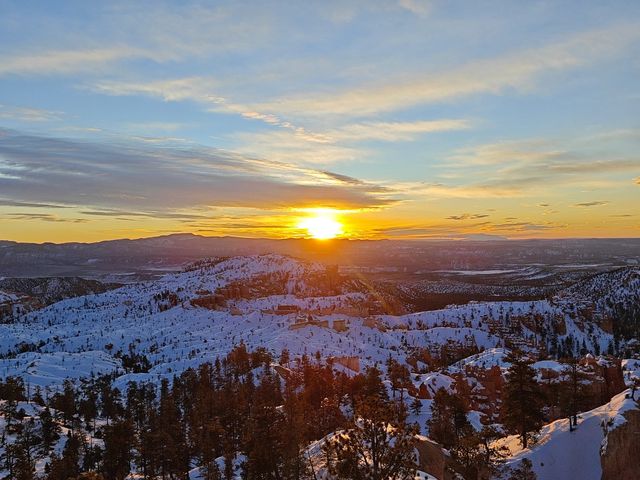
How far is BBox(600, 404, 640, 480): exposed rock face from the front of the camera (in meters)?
36.3

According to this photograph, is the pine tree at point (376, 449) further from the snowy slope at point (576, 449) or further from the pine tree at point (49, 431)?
the pine tree at point (49, 431)

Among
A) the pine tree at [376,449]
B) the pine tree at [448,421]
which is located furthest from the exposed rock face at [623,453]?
the pine tree at [376,449]

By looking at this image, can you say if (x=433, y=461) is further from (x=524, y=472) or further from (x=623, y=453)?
(x=623, y=453)

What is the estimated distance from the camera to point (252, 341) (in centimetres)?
18375

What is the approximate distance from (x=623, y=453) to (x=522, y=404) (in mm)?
9380

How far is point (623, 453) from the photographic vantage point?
3672 cm

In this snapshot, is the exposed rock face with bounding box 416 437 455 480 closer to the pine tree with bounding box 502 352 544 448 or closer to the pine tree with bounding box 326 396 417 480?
the pine tree with bounding box 502 352 544 448

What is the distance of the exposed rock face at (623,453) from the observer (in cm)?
3628

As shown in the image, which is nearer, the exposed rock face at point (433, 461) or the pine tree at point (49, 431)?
the exposed rock face at point (433, 461)

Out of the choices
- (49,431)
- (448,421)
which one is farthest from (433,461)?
(49,431)

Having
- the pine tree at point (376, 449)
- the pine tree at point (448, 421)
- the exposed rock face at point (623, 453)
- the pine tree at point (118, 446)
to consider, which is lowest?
the pine tree at point (448, 421)

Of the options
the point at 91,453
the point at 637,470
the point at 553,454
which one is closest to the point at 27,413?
the point at 91,453

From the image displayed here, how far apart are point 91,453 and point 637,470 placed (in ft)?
196

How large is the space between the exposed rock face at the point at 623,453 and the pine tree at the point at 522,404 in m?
7.15
